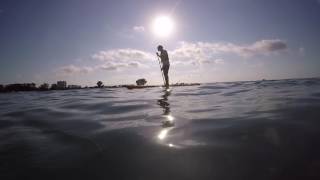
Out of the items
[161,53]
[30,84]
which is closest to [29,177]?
[161,53]

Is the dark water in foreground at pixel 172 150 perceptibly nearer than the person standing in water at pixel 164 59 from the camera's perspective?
Yes

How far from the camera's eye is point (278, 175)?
7.40 feet

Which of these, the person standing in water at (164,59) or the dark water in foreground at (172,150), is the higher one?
the person standing in water at (164,59)

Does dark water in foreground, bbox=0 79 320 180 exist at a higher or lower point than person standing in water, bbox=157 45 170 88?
lower

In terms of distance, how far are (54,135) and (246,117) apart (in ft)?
11.0

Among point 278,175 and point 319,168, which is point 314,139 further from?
point 278,175

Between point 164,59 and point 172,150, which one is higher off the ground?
point 164,59

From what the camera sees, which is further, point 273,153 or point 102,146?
point 102,146

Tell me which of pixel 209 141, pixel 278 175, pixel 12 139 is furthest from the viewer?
pixel 12 139

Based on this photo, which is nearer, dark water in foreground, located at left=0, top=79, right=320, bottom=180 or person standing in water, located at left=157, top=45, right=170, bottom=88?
dark water in foreground, located at left=0, top=79, right=320, bottom=180

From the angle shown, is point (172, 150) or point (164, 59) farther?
point (164, 59)

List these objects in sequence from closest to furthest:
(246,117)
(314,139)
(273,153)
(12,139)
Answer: (273,153), (314,139), (12,139), (246,117)

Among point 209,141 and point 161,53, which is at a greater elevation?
point 161,53

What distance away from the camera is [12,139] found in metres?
3.90
